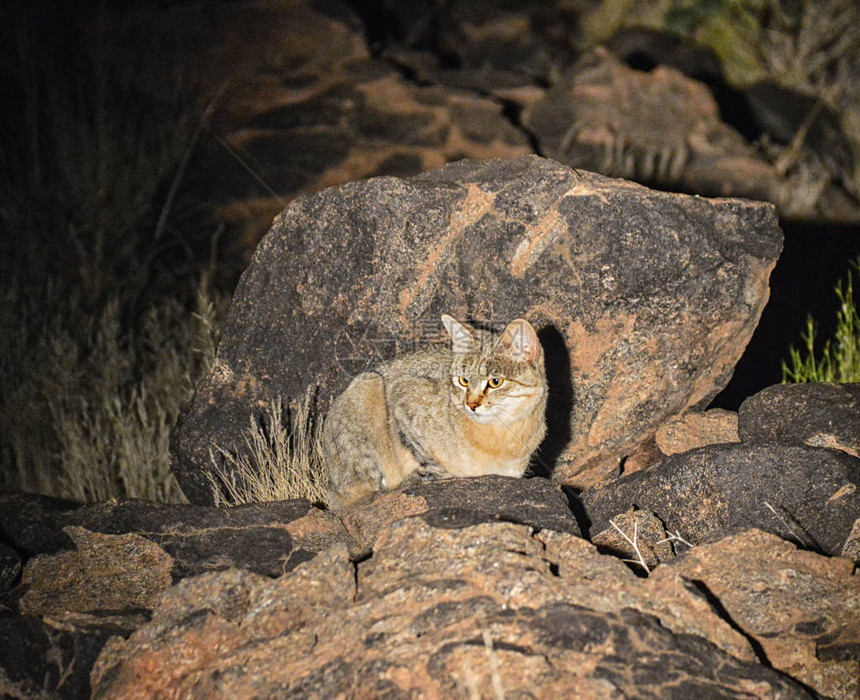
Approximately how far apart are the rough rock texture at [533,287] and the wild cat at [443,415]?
36 cm

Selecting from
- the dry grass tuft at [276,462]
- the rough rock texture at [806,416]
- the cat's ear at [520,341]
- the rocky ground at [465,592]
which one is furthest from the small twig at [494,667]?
the rough rock texture at [806,416]

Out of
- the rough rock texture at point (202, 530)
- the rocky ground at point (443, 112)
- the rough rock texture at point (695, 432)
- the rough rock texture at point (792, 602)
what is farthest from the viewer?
the rocky ground at point (443, 112)

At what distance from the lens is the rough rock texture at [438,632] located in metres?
2.84

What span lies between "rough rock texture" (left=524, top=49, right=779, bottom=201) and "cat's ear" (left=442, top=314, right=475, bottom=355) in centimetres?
633

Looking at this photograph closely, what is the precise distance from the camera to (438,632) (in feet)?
9.85

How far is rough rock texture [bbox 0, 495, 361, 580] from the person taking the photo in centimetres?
411

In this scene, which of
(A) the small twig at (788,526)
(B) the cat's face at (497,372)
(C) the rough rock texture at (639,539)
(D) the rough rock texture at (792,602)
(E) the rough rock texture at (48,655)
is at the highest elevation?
(B) the cat's face at (497,372)

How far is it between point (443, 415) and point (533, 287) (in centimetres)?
99

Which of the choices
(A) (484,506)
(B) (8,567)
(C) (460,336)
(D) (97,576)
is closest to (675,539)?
(A) (484,506)

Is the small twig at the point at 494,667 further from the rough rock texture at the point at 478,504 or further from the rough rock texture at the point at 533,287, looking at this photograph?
the rough rock texture at the point at 533,287

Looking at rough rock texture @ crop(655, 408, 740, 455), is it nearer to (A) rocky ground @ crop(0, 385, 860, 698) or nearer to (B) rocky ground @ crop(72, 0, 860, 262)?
(A) rocky ground @ crop(0, 385, 860, 698)

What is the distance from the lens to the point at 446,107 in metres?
10.2

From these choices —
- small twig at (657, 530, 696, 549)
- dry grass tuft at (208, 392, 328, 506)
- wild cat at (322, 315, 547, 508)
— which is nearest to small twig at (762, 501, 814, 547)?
small twig at (657, 530, 696, 549)

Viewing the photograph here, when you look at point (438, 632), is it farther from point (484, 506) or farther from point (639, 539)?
point (639, 539)
